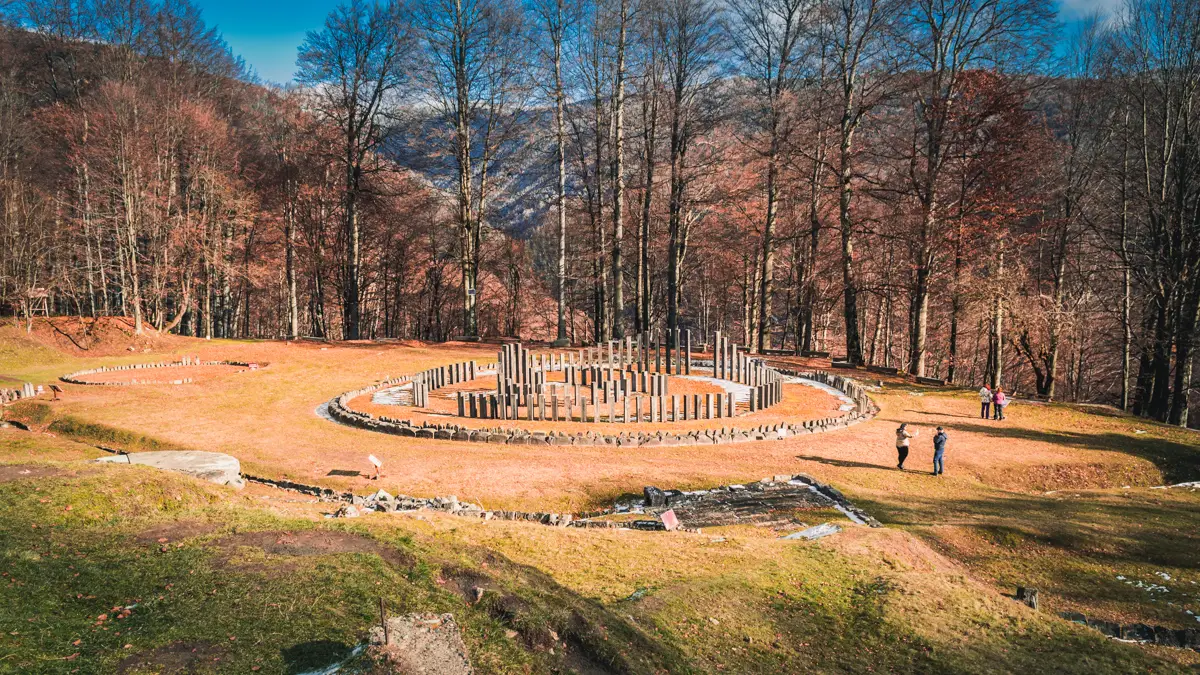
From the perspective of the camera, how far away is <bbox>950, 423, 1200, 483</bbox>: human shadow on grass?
1531 centimetres

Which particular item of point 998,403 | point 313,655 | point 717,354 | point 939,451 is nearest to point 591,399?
point 717,354

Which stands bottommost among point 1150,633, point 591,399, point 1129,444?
point 1150,633

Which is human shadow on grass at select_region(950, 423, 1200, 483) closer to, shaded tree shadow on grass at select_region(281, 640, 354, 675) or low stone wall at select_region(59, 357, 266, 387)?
shaded tree shadow on grass at select_region(281, 640, 354, 675)

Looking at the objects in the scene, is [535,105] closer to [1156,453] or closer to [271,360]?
[271,360]

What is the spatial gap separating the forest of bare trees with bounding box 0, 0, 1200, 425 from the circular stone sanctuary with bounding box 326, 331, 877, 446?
26.1 ft

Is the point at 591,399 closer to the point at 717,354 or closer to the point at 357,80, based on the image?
the point at 717,354

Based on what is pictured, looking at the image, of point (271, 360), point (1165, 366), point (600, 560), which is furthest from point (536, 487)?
point (1165, 366)

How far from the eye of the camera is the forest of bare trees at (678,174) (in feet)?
84.5

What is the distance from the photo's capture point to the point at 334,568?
17.7 feet

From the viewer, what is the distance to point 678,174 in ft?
106

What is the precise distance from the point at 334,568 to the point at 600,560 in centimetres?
368

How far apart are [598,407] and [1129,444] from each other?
47.5 ft

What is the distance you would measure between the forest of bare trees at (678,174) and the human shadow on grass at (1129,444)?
6.03 metres

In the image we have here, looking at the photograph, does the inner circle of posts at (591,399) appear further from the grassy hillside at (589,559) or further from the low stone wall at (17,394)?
the low stone wall at (17,394)
